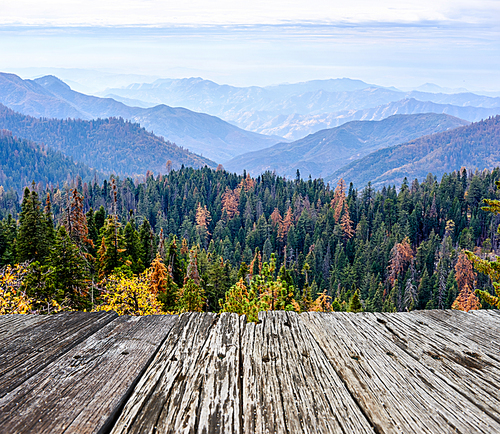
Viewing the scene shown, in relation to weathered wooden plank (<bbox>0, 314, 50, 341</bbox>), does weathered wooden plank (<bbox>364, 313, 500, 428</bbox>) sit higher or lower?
higher

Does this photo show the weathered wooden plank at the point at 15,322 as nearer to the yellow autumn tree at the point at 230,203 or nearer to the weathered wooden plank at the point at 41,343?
the weathered wooden plank at the point at 41,343

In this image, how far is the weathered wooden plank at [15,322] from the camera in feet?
9.09

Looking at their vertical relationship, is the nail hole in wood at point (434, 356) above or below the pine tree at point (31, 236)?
above

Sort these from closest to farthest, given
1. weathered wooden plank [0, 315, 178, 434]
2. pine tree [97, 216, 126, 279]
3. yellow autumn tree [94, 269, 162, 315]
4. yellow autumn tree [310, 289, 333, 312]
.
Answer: weathered wooden plank [0, 315, 178, 434]
yellow autumn tree [94, 269, 162, 315]
pine tree [97, 216, 126, 279]
yellow autumn tree [310, 289, 333, 312]

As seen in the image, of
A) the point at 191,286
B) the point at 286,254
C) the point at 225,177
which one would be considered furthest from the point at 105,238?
the point at 225,177

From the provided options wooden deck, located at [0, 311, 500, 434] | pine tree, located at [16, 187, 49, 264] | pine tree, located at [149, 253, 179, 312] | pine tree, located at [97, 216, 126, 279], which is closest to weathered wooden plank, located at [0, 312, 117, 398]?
wooden deck, located at [0, 311, 500, 434]

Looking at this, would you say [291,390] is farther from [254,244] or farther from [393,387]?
[254,244]

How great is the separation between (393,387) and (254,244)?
129 meters

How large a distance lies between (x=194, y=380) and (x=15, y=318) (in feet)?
6.05

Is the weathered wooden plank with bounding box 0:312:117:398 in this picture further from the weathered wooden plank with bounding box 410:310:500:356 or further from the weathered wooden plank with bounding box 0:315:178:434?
the weathered wooden plank with bounding box 410:310:500:356

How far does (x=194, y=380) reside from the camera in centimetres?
212

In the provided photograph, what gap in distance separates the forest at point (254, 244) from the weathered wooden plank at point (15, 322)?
1069 cm

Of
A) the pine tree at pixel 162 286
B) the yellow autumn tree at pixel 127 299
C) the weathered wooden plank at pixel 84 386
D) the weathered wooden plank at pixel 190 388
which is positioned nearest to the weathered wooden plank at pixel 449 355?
the weathered wooden plank at pixel 190 388

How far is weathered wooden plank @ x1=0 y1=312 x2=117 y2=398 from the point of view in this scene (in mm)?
2182
